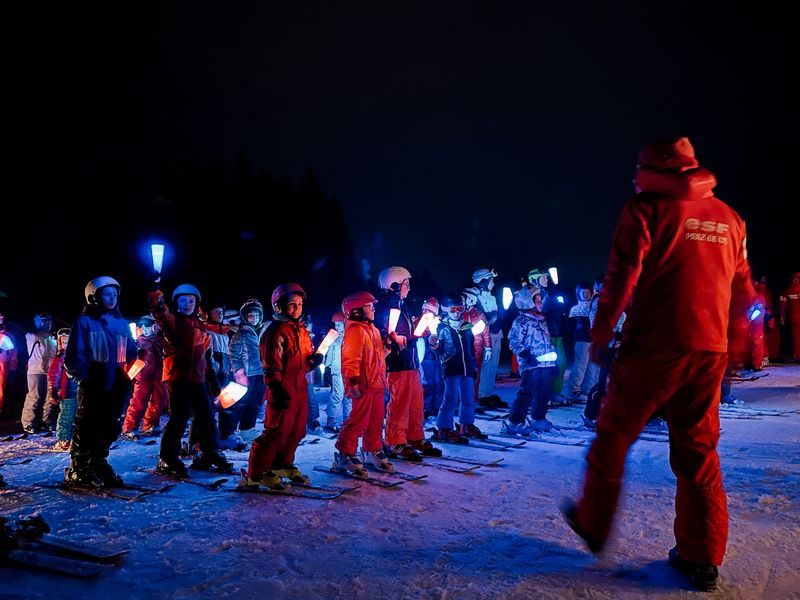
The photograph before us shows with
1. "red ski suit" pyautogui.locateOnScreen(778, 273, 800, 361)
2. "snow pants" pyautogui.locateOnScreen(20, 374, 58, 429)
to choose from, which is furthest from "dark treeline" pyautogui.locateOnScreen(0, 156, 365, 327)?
"red ski suit" pyautogui.locateOnScreen(778, 273, 800, 361)

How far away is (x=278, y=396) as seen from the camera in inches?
223

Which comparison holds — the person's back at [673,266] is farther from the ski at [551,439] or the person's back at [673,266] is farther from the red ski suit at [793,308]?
the red ski suit at [793,308]

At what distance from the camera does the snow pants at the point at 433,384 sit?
10.9 m

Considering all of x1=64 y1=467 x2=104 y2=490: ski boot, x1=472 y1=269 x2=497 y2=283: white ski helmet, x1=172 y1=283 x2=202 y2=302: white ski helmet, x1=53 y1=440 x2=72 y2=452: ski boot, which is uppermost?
x1=472 y1=269 x2=497 y2=283: white ski helmet

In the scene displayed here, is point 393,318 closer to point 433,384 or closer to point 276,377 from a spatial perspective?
point 276,377

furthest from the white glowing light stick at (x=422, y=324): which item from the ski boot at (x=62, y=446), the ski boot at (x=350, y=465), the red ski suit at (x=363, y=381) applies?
the ski boot at (x=62, y=446)

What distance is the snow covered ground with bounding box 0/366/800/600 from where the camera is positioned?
125 inches

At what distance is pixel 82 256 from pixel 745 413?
2274 centimetres

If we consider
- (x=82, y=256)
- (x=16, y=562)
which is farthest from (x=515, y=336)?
(x=82, y=256)

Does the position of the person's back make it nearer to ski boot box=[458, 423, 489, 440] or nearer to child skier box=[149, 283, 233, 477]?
child skier box=[149, 283, 233, 477]

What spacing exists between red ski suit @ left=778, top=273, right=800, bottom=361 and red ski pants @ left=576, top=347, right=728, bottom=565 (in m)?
16.5

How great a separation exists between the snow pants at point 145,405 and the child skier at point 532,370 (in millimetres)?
6196

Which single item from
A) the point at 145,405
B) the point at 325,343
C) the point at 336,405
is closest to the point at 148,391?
the point at 145,405

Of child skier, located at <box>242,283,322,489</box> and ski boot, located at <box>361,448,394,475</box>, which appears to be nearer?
child skier, located at <box>242,283,322,489</box>
